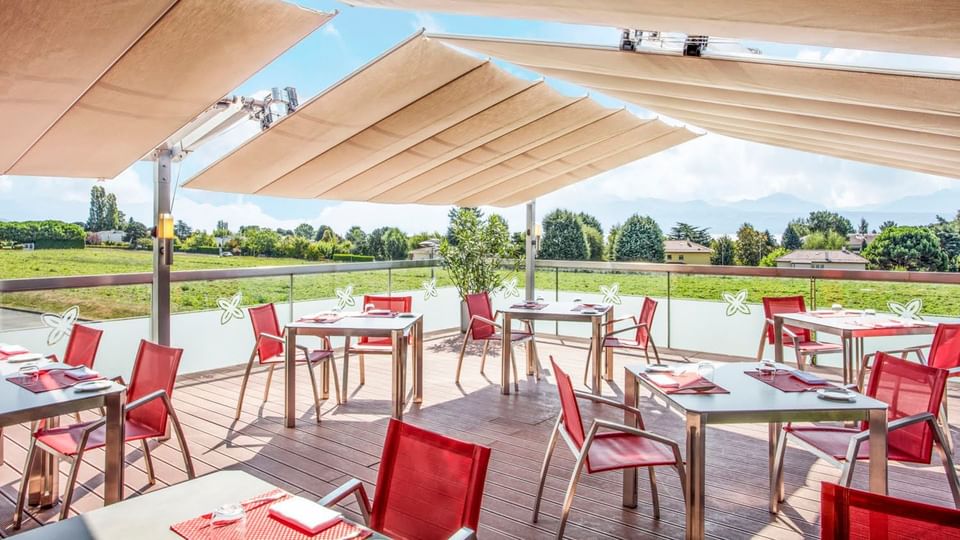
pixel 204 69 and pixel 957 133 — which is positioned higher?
pixel 204 69

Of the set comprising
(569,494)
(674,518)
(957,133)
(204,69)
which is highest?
(204,69)

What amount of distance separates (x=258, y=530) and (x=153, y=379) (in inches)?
95.7

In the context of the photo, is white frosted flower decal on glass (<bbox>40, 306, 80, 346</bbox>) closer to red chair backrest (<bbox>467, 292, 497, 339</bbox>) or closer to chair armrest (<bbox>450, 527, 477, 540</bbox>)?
red chair backrest (<bbox>467, 292, 497, 339</bbox>)

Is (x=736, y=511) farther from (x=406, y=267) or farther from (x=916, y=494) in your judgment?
(x=406, y=267)

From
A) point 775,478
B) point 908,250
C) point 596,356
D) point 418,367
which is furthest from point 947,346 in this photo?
point 908,250

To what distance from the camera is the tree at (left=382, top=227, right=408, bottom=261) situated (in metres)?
16.1

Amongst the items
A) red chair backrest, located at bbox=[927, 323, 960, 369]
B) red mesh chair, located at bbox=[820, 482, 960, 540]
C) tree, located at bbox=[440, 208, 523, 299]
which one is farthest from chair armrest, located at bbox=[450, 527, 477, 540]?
tree, located at bbox=[440, 208, 523, 299]

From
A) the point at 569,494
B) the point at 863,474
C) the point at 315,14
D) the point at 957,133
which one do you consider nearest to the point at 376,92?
the point at 315,14

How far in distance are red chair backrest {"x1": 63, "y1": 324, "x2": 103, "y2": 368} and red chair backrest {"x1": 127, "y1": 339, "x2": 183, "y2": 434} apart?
0.66m

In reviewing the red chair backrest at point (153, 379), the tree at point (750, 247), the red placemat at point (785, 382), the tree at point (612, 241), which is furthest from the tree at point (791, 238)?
the red chair backrest at point (153, 379)

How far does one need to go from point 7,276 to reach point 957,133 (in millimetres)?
7713

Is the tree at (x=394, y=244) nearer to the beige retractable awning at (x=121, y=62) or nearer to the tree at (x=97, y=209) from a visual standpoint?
the tree at (x=97, y=209)

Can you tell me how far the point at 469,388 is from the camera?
6293 mm

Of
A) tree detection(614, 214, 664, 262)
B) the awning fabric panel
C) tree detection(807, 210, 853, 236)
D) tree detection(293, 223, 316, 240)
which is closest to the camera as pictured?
the awning fabric panel
